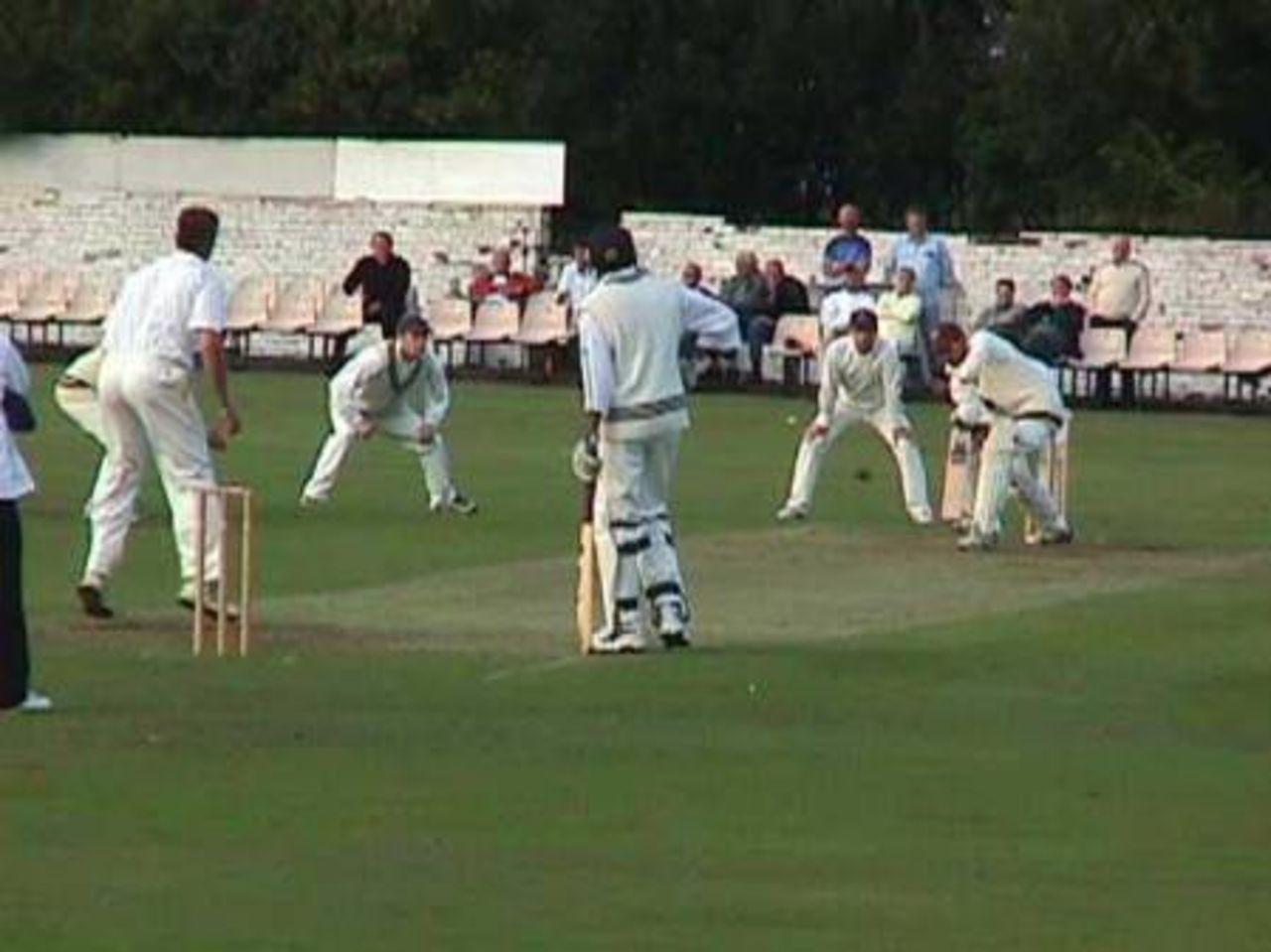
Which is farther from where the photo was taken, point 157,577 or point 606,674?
point 157,577

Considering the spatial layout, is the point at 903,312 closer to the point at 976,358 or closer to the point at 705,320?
the point at 976,358

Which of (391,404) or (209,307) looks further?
(391,404)

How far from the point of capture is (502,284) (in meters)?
52.6

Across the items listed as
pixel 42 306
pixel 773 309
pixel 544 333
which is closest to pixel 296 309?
pixel 42 306

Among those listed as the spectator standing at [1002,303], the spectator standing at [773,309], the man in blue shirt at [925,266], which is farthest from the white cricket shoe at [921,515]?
the spectator standing at [773,309]

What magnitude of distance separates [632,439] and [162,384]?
7.47ft

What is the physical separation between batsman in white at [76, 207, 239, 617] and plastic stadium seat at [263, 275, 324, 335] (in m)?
32.0

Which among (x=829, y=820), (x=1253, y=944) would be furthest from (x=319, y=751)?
(x=1253, y=944)

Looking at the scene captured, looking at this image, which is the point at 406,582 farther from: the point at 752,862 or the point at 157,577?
the point at 752,862

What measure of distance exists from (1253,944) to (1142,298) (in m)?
38.1

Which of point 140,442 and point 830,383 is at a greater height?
point 140,442

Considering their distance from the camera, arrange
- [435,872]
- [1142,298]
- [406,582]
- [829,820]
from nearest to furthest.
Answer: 1. [435,872]
2. [829,820]
3. [406,582]
4. [1142,298]

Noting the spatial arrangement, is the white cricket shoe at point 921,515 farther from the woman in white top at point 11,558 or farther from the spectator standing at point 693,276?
the spectator standing at point 693,276

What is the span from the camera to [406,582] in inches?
939
